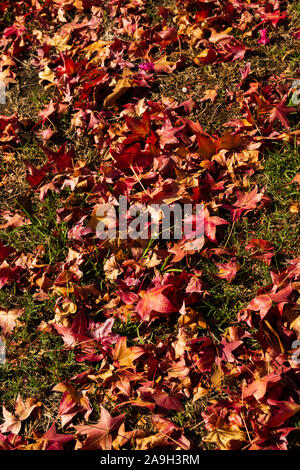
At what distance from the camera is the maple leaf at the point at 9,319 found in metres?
2.12

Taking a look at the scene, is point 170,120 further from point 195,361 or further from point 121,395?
point 121,395

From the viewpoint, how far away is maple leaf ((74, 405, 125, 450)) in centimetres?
172

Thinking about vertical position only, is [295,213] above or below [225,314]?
above

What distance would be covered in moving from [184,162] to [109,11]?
64.5 inches

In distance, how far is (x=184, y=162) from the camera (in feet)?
7.73

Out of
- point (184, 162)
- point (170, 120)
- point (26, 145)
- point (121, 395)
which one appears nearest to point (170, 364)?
point (121, 395)

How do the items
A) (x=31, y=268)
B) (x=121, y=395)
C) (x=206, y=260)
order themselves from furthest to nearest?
1. (x=31, y=268)
2. (x=206, y=260)
3. (x=121, y=395)

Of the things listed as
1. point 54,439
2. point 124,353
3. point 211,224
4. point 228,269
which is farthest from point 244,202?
point 54,439

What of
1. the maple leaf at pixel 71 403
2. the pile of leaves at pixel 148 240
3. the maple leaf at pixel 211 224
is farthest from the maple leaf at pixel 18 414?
the maple leaf at pixel 211 224

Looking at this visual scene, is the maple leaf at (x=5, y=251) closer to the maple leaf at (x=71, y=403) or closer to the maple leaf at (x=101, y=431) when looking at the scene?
the maple leaf at (x=71, y=403)

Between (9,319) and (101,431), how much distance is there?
0.74 m

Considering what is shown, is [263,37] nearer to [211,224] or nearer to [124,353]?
[211,224]

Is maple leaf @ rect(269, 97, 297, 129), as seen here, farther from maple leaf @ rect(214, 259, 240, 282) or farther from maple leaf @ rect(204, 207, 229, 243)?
maple leaf @ rect(214, 259, 240, 282)

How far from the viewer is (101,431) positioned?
175 cm
